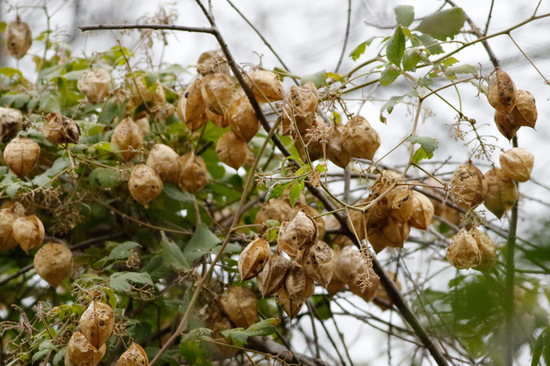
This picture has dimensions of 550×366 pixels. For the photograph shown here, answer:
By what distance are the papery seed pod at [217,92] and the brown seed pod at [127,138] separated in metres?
0.24

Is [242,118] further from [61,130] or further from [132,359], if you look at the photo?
[132,359]

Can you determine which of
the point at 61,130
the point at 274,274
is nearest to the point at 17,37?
the point at 61,130

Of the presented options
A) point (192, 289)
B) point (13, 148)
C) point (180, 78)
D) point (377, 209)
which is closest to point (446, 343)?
point (377, 209)

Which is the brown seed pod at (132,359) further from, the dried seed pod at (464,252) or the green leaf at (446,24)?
the green leaf at (446,24)

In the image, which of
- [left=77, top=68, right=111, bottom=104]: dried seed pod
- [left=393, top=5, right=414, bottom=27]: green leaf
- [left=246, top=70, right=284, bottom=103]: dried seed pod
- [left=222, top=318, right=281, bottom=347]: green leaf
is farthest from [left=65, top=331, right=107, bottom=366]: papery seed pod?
[left=393, top=5, right=414, bottom=27]: green leaf

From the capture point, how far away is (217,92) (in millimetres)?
1415

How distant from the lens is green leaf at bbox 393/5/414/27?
5.07 ft

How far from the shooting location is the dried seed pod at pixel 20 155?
4.60 ft

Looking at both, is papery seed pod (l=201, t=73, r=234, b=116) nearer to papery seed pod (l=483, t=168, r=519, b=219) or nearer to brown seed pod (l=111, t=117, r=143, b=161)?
brown seed pod (l=111, t=117, r=143, b=161)

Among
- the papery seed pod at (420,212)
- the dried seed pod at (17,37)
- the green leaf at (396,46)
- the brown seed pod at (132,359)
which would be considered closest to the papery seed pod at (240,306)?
the brown seed pod at (132,359)

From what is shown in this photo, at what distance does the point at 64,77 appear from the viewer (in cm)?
178

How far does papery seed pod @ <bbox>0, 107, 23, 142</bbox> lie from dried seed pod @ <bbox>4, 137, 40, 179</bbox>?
239 millimetres

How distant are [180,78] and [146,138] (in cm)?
26

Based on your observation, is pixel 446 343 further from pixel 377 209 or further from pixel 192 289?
pixel 192 289
